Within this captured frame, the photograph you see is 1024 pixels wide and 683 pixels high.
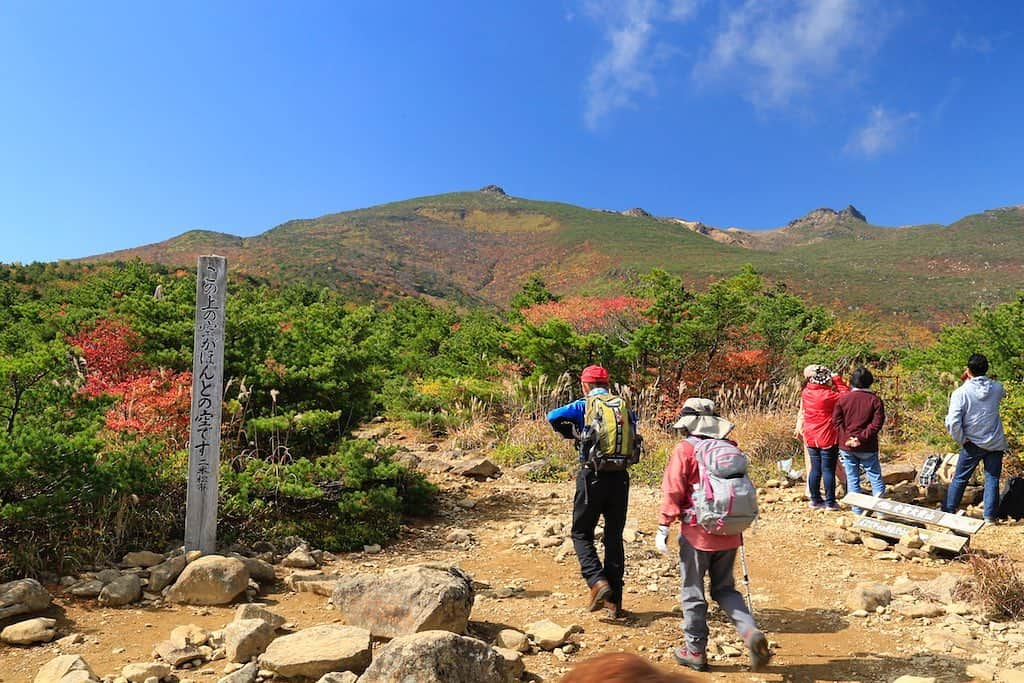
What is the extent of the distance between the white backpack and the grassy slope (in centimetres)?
2691

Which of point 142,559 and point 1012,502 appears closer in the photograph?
point 142,559

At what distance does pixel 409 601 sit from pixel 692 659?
62.0 inches

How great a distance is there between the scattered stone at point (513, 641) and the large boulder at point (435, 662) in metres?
0.65

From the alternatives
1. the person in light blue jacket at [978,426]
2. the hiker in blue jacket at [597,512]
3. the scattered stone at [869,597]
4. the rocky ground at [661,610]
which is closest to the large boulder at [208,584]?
the rocky ground at [661,610]

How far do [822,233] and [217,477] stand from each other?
134996 millimetres

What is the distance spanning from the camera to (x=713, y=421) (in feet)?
12.0

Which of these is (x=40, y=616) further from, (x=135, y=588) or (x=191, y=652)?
(x=191, y=652)

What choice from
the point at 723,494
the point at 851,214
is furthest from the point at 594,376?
the point at 851,214

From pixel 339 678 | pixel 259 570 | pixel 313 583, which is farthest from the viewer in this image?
pixel 259 570

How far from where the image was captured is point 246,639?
11.4 ft

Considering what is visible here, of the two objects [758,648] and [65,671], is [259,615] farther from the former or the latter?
[758,648]

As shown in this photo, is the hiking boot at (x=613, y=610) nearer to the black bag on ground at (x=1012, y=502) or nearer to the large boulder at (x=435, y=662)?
the large boulder at (x=435, y=662)

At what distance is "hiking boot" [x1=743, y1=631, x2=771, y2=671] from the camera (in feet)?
11.1

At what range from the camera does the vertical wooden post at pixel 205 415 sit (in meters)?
4.96
